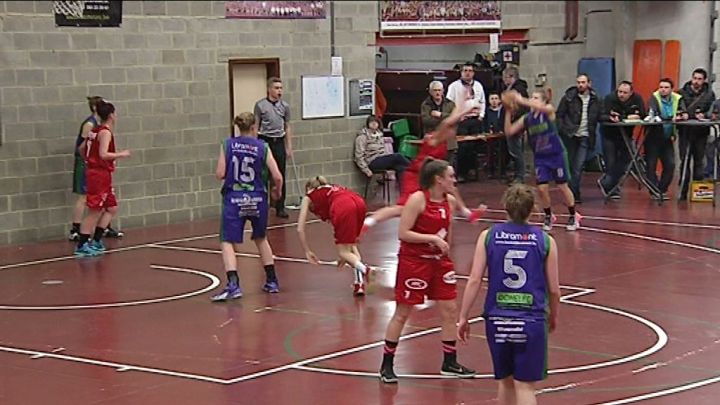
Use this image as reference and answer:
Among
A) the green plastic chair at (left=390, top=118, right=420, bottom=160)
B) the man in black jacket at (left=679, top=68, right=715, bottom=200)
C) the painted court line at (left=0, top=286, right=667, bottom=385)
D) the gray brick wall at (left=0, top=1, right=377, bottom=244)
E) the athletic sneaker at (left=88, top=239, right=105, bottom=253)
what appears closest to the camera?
the painted court line at (left=0, top=286, right=667, bottom=385)

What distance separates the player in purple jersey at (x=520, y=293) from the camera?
745 cm

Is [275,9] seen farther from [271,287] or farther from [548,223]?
[271,287]

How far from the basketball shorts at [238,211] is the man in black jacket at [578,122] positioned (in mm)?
8684

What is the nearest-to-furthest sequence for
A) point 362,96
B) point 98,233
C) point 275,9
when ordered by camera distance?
point 98,233, point 275,9, point 362,96

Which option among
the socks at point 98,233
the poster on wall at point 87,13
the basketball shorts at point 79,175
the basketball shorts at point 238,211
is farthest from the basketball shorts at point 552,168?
the poster on wall at point 87,13

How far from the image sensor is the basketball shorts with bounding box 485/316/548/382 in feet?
24.4

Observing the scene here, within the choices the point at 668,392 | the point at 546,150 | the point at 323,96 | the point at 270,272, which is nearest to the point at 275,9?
the point at 323,96

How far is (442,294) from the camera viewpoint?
9562 millimetres

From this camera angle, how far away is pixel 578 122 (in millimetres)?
20594

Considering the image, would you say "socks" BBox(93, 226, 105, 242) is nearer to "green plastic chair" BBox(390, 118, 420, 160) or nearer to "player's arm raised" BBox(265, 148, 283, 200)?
"player's arm raised" BBox(265, 148, 283, 200)

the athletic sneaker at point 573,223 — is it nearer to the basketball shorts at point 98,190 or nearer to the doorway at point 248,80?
the doorway at point 248,80

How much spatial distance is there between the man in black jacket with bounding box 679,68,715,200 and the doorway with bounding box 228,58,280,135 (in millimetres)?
6698

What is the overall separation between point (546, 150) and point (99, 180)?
5914 millimetres

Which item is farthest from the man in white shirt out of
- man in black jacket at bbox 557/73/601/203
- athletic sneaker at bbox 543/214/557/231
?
athletic sneaker at bbox 543/214/557/231
